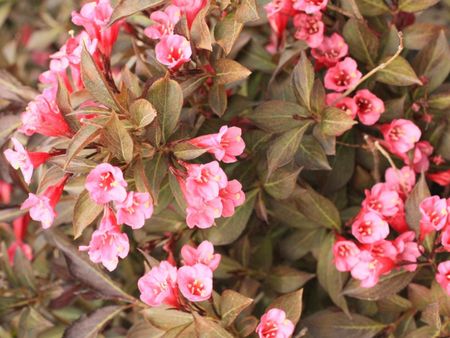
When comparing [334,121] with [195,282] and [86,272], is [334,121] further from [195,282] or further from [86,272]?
[86,272]

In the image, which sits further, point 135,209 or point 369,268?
point 369,268

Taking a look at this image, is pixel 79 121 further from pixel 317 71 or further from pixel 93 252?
pixel 317 71

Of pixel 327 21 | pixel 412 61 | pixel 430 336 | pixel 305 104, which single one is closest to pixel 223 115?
pixel 305 104

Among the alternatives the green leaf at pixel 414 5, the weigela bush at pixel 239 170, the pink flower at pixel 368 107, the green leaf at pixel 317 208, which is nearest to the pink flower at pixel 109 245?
the weigela bush at pixel 239 170

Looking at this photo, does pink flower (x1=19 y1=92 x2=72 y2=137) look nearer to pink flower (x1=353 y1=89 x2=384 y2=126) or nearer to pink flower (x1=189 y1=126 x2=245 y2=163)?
pink flower (x1=189 y1=126 x2=245 y2=163)

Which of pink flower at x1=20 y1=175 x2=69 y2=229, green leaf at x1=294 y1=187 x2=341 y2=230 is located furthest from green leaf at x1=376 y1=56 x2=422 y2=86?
pink flower at x1=20 y1=175 x2=69 y2=229

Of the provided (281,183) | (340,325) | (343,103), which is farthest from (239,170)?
(340,325)
